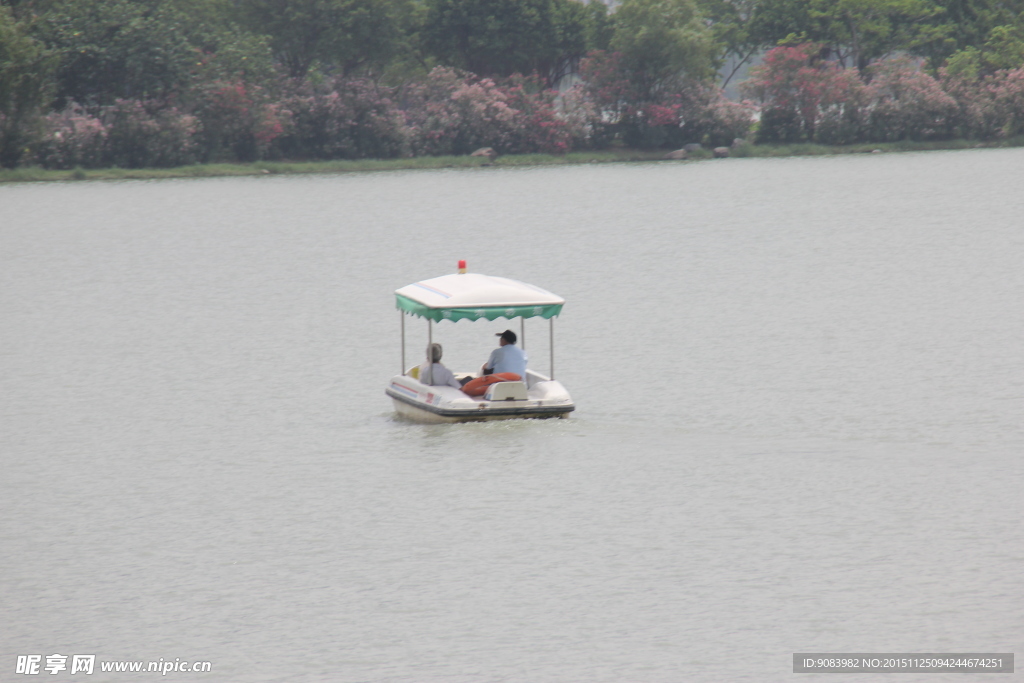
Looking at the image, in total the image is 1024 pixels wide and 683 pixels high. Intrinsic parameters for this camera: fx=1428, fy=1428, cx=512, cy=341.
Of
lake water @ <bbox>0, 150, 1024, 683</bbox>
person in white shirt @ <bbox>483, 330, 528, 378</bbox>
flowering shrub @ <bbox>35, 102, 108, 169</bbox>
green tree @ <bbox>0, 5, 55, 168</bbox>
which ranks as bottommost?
lake water @ <bbox>0, 150, 1024, 683</bbox>

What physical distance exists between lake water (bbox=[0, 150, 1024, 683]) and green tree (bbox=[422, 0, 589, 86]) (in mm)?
49825

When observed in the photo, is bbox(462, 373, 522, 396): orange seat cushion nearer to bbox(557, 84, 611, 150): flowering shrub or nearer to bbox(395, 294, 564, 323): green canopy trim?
bbox(395, 294, 564, 323): green canopy trim

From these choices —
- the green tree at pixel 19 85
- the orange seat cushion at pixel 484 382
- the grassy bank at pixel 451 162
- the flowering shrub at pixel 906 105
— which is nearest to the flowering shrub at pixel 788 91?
the grassy bank at pixel 451 162

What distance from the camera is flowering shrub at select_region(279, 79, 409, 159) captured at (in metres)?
82.5

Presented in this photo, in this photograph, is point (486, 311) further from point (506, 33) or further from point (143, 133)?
point (506, 33)

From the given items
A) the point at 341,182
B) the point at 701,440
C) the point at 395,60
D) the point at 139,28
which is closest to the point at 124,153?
the point at 139,28

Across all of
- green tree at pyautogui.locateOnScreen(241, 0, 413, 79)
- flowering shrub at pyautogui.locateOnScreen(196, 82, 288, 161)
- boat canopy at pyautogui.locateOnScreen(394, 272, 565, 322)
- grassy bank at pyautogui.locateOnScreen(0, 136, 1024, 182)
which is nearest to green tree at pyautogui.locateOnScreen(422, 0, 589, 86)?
green tree at pyautogui.locateOnScreen(241, 0, 413, 79)

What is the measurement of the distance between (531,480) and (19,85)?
59244 millimetres

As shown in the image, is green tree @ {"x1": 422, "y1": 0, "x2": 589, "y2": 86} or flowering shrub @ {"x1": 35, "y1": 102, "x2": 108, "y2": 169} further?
green tree @ {"x1": 422, "y1": 0, "x2": 589, "y2": 86}

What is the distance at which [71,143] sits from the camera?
7394 centimetres

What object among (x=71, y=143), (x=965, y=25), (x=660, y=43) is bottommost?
(x=71, y=143)

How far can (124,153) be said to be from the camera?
75.7m

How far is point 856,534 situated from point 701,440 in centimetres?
502

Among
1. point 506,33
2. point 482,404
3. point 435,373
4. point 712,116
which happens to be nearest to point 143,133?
point 506,33
